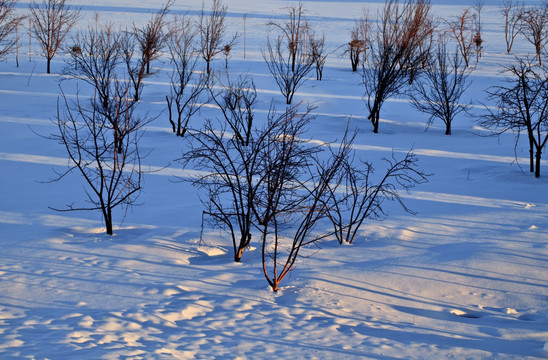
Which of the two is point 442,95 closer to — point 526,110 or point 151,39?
point 526,110

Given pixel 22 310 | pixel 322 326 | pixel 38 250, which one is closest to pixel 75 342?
pixel 22 310

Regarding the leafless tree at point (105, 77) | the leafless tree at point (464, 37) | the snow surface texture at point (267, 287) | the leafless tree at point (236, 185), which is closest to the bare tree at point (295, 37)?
the leafless tree at point (105, 77)

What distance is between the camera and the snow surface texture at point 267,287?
5266 mm

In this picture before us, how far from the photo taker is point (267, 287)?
7.09m

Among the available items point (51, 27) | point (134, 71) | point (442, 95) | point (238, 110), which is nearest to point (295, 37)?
point (51, 27)

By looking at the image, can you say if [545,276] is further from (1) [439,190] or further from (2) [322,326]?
(1) [439,190]

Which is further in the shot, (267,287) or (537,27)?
(537,27)

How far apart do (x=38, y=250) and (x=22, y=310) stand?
2479mm

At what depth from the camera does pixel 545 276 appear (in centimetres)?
726

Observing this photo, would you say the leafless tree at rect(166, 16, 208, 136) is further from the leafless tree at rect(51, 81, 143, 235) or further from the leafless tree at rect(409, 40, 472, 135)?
the leafless tree at rect(409, 40, 472, 135)

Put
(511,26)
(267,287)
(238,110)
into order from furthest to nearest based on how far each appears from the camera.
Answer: (511,26) < (238,110) < (267,287)

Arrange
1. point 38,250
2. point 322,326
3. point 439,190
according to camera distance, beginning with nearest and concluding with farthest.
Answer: point 322,326
point 38,250
point 439,190

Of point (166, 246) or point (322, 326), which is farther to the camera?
point (166, 246)

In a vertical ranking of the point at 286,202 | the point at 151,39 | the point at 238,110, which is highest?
the point at 151,39
